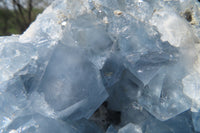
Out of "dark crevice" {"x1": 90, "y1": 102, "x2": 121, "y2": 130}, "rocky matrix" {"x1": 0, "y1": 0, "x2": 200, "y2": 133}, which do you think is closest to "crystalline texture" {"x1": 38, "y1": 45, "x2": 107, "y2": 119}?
"rocky matrix" {"x1": 0, "y1": 0, "x2": 200, "y2": 133}

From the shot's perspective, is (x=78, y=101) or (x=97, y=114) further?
(x=97, y=114)

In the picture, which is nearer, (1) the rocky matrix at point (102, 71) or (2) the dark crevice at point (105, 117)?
(1) the rocky matrix at point (102, 71)

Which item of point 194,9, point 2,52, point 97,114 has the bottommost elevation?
point 97,114

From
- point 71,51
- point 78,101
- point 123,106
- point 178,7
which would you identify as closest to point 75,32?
point 71,51

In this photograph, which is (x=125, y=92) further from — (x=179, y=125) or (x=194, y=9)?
(x=194, y=9)

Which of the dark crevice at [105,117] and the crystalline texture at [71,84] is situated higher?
the crystalline texture at [71,84]

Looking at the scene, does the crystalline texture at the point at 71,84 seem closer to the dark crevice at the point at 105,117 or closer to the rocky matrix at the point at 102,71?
the rocky matrix at the point at 102,71

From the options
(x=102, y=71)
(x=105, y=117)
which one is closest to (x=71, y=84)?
(x=102, y=71)

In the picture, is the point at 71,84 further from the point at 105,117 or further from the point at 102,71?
the point at 105,117

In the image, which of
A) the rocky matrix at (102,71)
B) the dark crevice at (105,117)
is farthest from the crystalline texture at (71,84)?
the dark crevice at (105,117)
